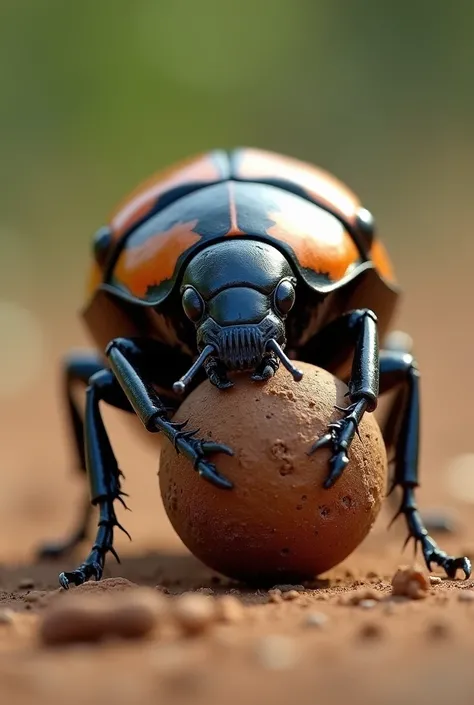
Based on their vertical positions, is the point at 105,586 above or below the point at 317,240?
below

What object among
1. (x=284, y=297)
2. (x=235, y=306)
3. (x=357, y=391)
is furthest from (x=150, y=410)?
(x=357, y=391)

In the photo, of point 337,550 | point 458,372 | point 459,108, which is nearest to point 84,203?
point 459,108

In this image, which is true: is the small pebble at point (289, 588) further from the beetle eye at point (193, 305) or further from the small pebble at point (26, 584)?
the small pebble at point (26, 584)

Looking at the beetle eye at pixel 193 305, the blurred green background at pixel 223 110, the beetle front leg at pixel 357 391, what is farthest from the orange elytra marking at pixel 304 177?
the blurred green background at pixel 223 110

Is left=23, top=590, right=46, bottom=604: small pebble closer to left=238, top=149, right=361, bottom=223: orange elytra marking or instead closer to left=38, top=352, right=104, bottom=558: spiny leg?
left=38, top=352, right=104, bottom=558: spiny leg

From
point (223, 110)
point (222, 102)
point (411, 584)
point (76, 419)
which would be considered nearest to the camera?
point (411, 584)

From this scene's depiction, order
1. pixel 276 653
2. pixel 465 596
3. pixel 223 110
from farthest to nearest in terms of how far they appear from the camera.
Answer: pixel 223 110 → pixel 465 596 → pixel 276 653

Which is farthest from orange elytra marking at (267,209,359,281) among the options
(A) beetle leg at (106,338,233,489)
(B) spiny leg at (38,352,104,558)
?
(B) spiny leg at (38,352,104,558)

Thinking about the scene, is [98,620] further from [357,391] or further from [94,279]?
[94,279]
